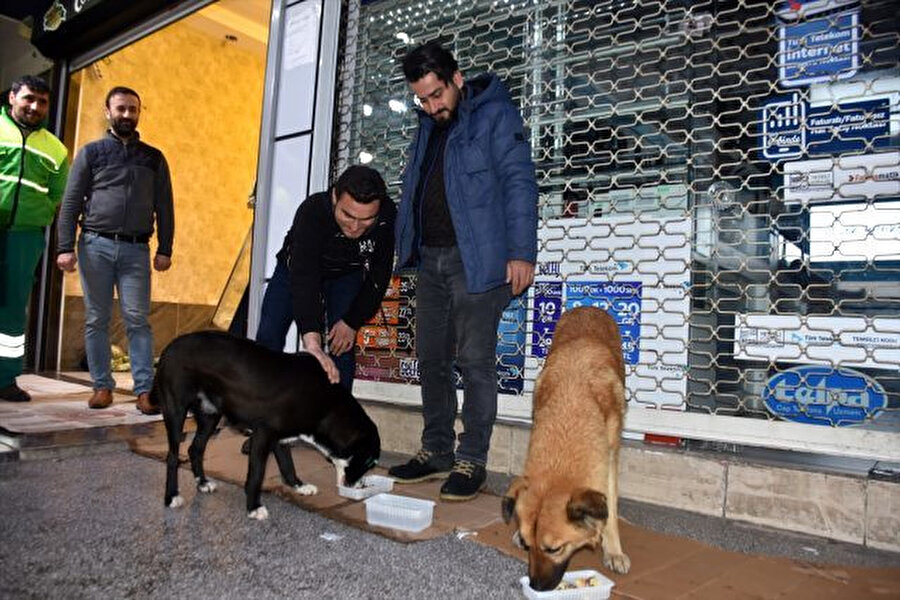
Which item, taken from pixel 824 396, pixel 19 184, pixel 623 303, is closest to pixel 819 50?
pixel 623 303

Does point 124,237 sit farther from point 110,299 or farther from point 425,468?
point 425,468

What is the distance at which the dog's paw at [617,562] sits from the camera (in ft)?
6.99

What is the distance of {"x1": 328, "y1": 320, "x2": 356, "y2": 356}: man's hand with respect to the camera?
10.7ft

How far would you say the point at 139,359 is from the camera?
4.67m

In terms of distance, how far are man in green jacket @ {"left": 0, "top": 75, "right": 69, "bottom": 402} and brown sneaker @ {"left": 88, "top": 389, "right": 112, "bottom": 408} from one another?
2.13 feet

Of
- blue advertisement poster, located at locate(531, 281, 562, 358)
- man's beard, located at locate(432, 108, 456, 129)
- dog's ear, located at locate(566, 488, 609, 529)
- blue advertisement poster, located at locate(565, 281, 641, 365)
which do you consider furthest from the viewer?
blue advertisement poster, located at locate(531, 281, 562, 358)

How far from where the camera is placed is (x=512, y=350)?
3.81m

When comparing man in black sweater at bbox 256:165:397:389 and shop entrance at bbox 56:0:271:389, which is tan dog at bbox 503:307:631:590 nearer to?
man in black sweater at bbox 256:165:397:389

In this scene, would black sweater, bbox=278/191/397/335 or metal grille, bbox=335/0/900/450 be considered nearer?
metal grille, bbox=335/0/900/450

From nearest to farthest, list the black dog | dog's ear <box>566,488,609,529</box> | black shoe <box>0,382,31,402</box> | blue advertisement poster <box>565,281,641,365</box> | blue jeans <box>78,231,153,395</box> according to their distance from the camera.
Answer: dog's ear <box>566,488,609,529</box>
the black dog
blue advertisement poster <box>565,281,641,365</box>
blue jeans <box>78,231,153,395</box>
black shoe <box>0,382,31,402</box>

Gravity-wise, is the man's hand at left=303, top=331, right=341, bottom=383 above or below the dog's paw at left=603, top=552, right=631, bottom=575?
above

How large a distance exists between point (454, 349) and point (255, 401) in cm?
112

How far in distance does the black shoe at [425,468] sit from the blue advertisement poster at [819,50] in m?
2.62

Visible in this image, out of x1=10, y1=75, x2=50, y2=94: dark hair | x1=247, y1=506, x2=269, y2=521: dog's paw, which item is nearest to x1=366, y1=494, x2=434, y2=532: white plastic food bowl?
x1=247, y1=506, x2=269, y2=521: dog's paw
